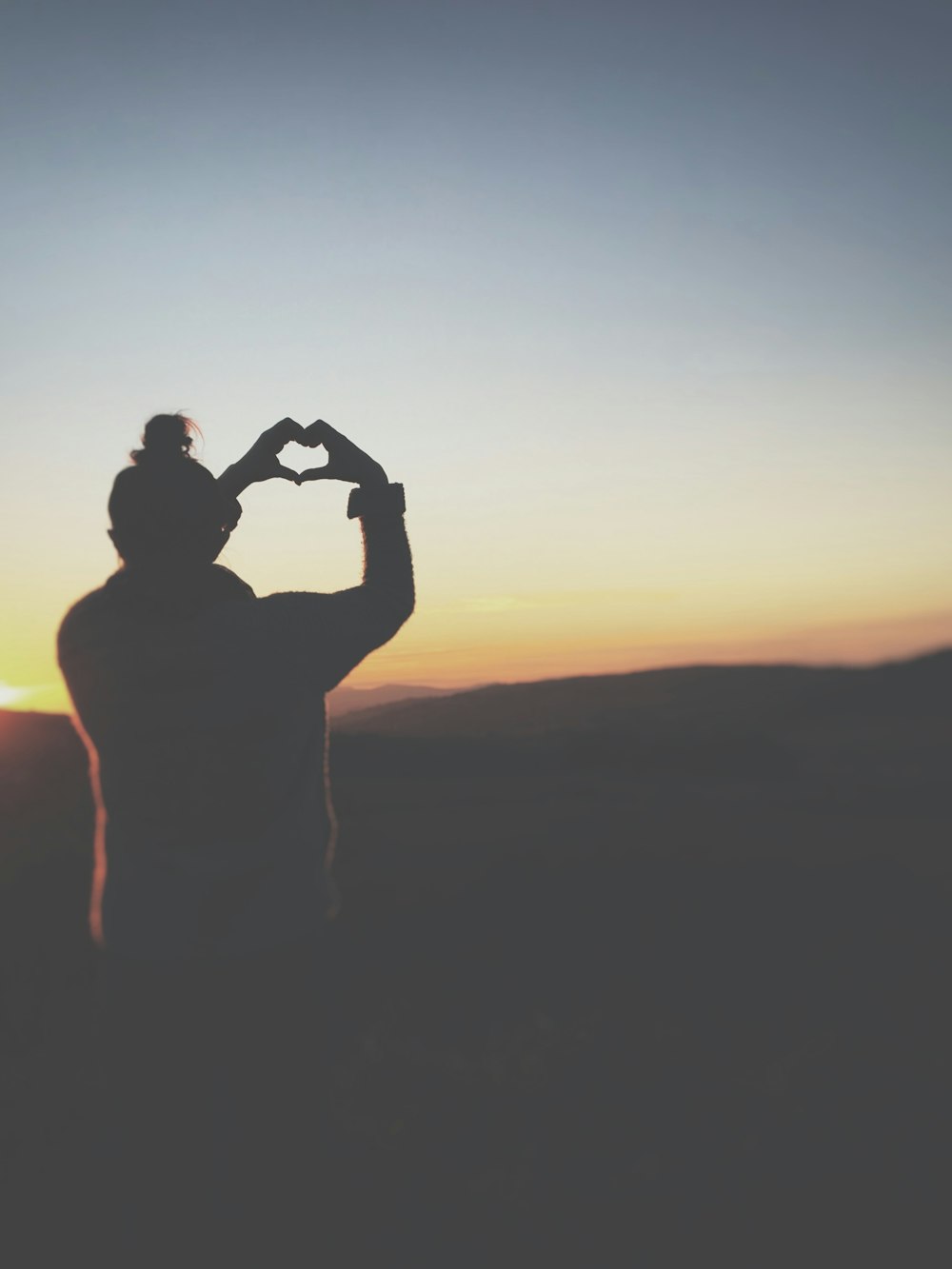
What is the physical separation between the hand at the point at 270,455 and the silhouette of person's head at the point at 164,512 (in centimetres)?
19

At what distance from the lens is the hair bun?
1.92 metres

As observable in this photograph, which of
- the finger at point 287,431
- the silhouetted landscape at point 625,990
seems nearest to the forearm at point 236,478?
the finger at point 287,431

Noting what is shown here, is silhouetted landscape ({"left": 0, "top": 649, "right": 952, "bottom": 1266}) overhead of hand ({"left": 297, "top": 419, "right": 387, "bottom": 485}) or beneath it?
beneath

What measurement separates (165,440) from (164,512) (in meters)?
0.20

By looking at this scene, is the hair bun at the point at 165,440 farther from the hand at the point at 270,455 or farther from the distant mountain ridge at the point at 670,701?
the distant mountain ridge at the point at 670,701

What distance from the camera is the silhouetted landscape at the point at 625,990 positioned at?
10.8 ft

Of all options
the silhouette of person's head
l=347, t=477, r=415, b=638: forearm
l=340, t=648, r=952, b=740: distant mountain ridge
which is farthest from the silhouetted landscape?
the silhouette of person's head

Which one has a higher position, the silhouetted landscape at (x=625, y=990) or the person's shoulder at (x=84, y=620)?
the person's shoulder at (x=84, y=620)

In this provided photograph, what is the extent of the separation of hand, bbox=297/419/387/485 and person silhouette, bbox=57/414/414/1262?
11.9 inches

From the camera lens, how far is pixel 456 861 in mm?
6117

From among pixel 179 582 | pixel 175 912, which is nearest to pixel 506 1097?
pixel 175 912

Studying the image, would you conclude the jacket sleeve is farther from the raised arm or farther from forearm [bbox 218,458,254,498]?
forearm [bbox 218,458,254,498]

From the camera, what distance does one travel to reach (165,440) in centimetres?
195

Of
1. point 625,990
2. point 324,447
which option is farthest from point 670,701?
point 324,447
